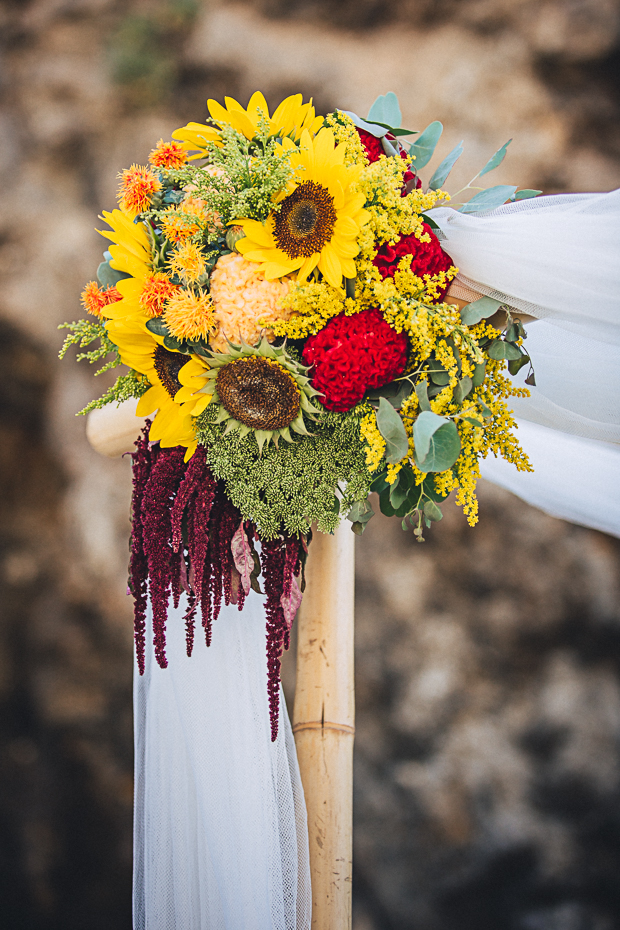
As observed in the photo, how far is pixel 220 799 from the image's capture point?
92cm

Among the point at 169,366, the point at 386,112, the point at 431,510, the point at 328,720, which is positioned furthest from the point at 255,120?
the point at 328,720

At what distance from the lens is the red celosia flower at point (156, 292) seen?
26.8 inches

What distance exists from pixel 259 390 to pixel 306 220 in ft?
0.66

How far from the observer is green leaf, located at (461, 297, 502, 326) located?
2.33 ft

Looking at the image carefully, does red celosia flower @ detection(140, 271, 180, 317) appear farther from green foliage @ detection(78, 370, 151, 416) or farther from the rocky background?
the rocky background

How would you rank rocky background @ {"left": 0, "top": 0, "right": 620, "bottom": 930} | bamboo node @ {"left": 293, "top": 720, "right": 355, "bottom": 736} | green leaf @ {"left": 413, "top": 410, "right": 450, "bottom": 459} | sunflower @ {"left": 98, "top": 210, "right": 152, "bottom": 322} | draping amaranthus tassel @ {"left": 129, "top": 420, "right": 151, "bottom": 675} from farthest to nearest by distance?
rocky background @ {"left": 0, "top": 0, "right": 620, "bottom": 930}
bamboo node @ {"left": 293, "top": 720, "right": 355, "bottom": 736}
draping amaranthus tassel @ {"left": 129, "top": 420, "right": 151, "bottom": 675}
sunflower @ {"left": 98, "top": 210, "right": 152, "bottom": 322}
green leaf @ {"left": 413, "top": 410, "right": 450, "bottom": 459}

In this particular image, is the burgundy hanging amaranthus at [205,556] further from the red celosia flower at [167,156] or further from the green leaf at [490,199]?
the green leaf at [490,199]

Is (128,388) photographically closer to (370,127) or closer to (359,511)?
(359,511)

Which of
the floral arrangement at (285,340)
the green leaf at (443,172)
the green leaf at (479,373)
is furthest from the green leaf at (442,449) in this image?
the green leaf at (443,172)

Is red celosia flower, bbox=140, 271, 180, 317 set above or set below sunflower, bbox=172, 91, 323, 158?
below

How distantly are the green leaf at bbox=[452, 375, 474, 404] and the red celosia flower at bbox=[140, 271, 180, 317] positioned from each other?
13.7 inches

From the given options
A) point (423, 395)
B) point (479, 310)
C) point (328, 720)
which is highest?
point (479, 310)

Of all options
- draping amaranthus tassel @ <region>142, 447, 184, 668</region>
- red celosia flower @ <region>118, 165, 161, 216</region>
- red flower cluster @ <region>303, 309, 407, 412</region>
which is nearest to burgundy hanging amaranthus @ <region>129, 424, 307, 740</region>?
draping amaranthus tassel @ <region>142, 447, 184, 668</region>

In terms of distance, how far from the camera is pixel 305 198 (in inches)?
26.1
